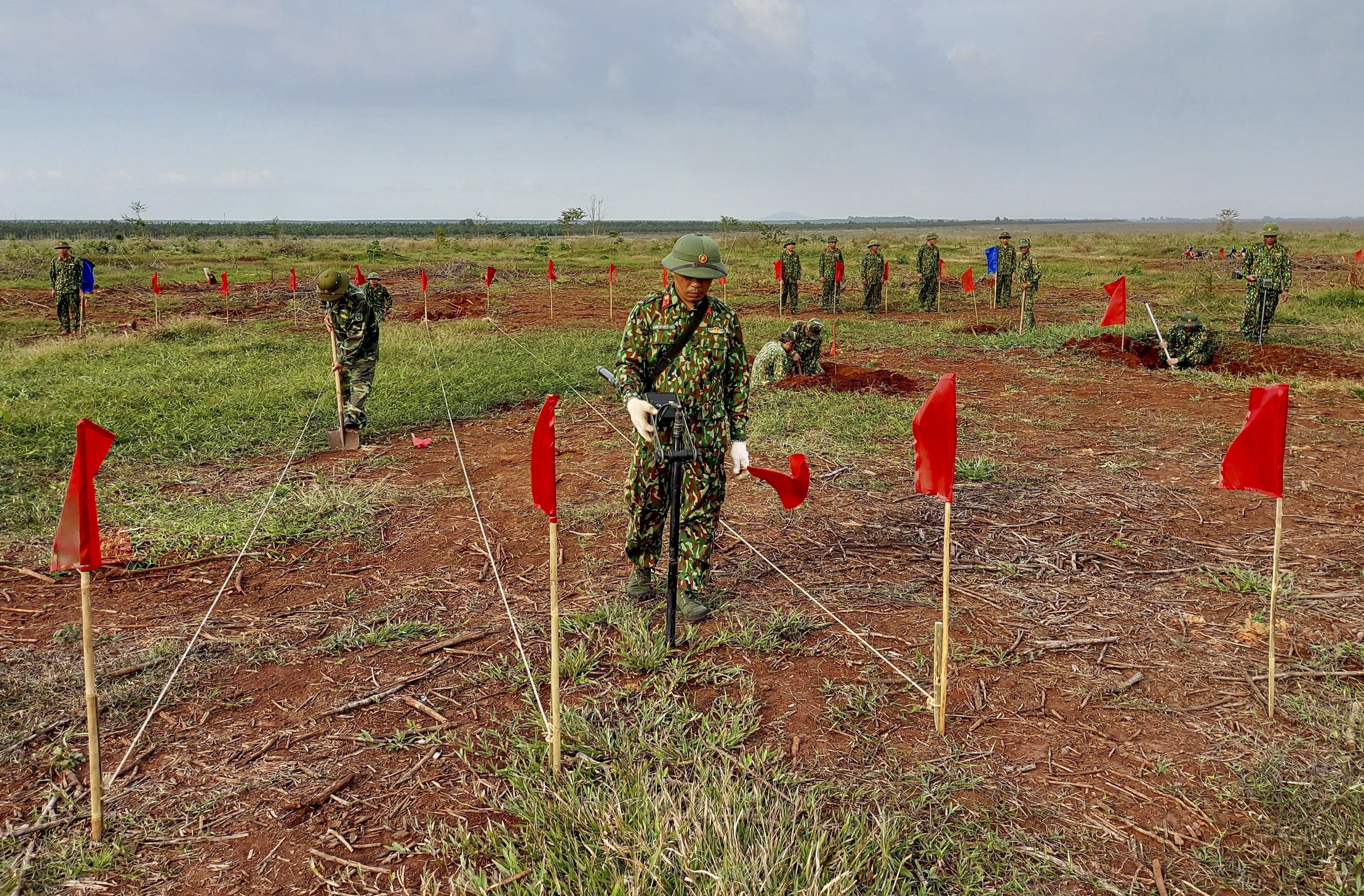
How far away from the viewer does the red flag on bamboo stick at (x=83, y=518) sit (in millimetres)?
2637

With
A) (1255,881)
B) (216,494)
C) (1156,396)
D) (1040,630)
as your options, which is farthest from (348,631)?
(1156,396)

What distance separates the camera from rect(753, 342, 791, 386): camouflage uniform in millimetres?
10188

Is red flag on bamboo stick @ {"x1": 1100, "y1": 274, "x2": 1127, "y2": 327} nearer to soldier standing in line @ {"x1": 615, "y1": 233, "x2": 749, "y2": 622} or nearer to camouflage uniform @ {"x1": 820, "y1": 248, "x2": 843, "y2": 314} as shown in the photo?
camouflage uniform @ {"x1": 820, "y1": 248, "x2": 843, "y2": 314}

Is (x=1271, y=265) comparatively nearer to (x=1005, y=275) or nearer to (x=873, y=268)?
(x=1005, y=275)

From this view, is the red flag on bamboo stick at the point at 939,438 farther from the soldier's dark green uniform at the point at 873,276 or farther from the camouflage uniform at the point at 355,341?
the soldier's dark green uniform at the point at 873,276

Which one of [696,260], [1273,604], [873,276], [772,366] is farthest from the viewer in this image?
[873,276]

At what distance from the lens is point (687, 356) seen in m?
4.00

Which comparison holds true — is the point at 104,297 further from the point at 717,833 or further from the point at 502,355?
the point at 717,833

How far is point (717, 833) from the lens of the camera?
2.54 m

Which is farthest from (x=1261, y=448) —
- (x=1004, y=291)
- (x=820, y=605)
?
(x=1004, y=291)

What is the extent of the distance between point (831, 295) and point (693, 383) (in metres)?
15.1

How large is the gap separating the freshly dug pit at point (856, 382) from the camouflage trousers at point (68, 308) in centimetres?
1268

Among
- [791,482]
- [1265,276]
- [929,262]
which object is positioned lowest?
[791,482]

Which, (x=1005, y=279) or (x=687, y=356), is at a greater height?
(x=1005, y=279)
